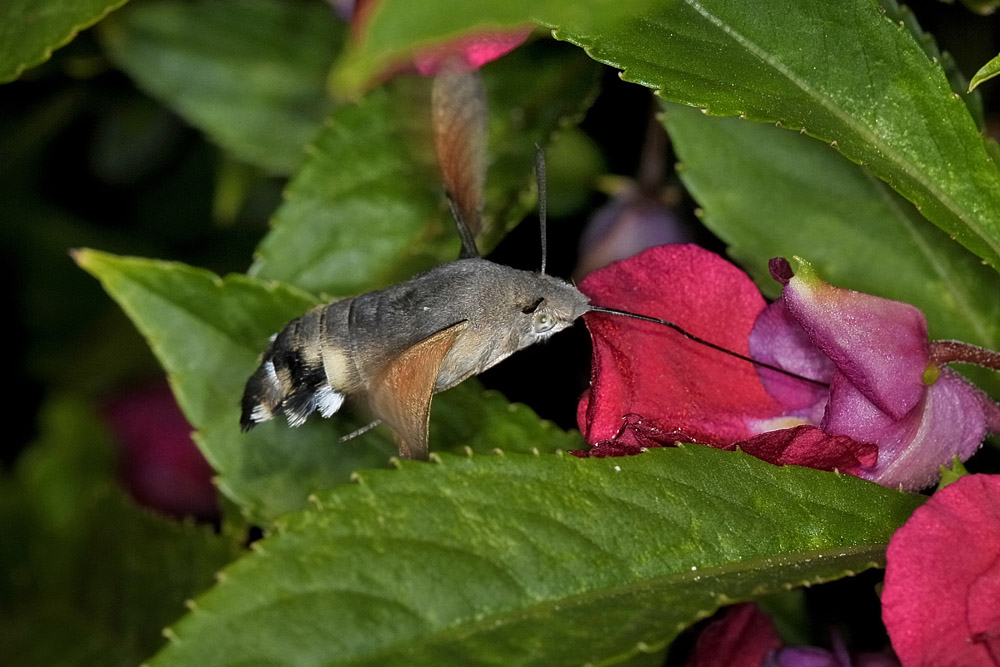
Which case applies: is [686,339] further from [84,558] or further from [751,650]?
[84,558]

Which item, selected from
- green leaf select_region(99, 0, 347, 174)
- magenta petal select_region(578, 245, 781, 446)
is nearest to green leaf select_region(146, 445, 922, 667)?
magenta petal select_region(578, 245, 781, 446)

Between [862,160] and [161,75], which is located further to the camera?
[161,75]

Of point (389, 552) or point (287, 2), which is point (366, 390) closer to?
point (389, 552)

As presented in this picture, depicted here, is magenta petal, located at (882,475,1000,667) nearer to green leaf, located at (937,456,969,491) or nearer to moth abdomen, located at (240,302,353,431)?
green leaf, located at (937,456,969,491)

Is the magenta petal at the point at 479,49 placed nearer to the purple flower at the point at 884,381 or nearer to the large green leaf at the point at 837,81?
the large green leaf at the point at 837,81

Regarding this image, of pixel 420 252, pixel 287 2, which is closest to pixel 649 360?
pixel 420 252

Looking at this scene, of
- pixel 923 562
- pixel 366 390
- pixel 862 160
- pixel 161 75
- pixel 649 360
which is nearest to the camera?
pixel 923 562

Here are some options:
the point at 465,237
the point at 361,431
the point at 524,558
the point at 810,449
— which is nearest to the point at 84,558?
the point at 361,431
